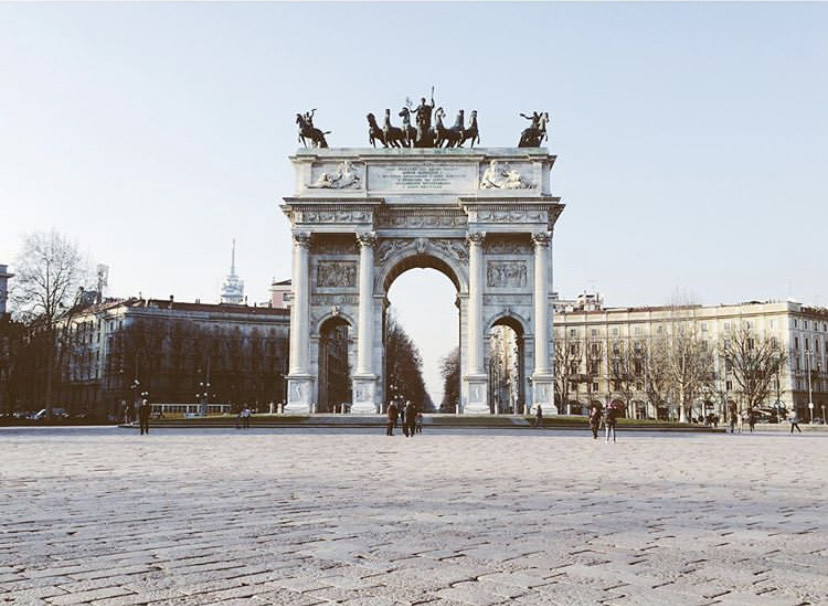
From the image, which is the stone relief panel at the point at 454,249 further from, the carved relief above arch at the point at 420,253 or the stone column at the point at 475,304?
the stone column at the point at 475,304

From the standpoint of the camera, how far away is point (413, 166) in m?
54.1

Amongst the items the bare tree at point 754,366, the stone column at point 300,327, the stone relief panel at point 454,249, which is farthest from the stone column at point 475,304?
the bare tree at point 754,366

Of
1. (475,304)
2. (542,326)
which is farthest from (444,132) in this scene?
(542,326)

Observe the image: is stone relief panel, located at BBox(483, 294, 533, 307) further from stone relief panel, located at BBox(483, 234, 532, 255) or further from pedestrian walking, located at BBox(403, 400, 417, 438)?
pedestrian walking, located at BBox(403, 400, 417, 438)

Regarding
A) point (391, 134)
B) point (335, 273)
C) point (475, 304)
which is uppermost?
point (391, 134)

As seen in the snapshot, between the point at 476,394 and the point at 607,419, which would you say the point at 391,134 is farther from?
the point at 607,419

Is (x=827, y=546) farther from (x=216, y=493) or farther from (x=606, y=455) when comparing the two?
(x=606, y=455)

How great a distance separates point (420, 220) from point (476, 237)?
3.80 m

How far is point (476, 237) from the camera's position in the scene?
2068 inches

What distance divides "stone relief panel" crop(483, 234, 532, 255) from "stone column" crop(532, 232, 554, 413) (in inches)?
46.4

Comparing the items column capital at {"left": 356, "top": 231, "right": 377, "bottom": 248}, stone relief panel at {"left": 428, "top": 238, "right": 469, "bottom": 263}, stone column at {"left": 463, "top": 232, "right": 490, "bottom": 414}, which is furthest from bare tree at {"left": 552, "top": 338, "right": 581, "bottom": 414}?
column capital at {"left": 356, "top": 231, "right": 377, "bottom": 248}

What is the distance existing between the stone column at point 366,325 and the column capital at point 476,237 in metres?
5.74

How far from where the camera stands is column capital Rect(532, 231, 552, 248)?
52438mm

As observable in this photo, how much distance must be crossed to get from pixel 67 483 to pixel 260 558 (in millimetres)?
7412
